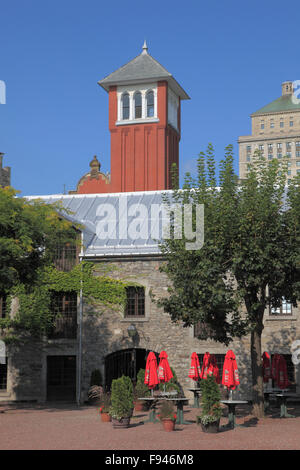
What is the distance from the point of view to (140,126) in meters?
43.7

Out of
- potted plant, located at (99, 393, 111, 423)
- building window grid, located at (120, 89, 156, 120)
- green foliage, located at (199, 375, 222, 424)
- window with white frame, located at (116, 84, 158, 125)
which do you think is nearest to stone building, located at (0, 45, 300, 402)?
potted plant, located at (99, 393, 111, 423)

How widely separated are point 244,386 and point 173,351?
10.7 ft

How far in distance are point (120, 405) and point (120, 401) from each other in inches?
5.1

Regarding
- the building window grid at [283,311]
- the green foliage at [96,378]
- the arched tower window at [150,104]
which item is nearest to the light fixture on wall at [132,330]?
the green foliage at [96,378]

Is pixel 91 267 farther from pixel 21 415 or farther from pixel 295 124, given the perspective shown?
pixel 295 124

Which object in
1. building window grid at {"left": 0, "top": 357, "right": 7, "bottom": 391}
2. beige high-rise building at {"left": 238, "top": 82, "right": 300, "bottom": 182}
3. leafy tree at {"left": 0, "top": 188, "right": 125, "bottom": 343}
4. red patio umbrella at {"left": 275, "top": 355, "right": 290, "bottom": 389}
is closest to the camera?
leafy tree at {"left": 0, "top": 188, "right": 125, "bottom": 343}

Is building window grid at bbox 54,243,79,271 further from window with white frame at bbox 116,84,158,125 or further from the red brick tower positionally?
window with white frame at bbox 116,84,158,125

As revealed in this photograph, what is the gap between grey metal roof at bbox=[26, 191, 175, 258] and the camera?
28.7 metres

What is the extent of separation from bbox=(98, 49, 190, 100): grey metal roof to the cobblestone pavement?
86.2 ft

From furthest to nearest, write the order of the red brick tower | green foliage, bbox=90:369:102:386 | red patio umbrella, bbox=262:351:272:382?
the red brick tower < green foliage, bbox=90:369:102:386 < red patio umbrella, bbox=262:351:272:382

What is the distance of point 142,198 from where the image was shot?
3250 centimetres

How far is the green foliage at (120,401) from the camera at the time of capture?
18.7 m

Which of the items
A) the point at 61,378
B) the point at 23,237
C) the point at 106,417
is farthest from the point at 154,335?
the point at 23,237
